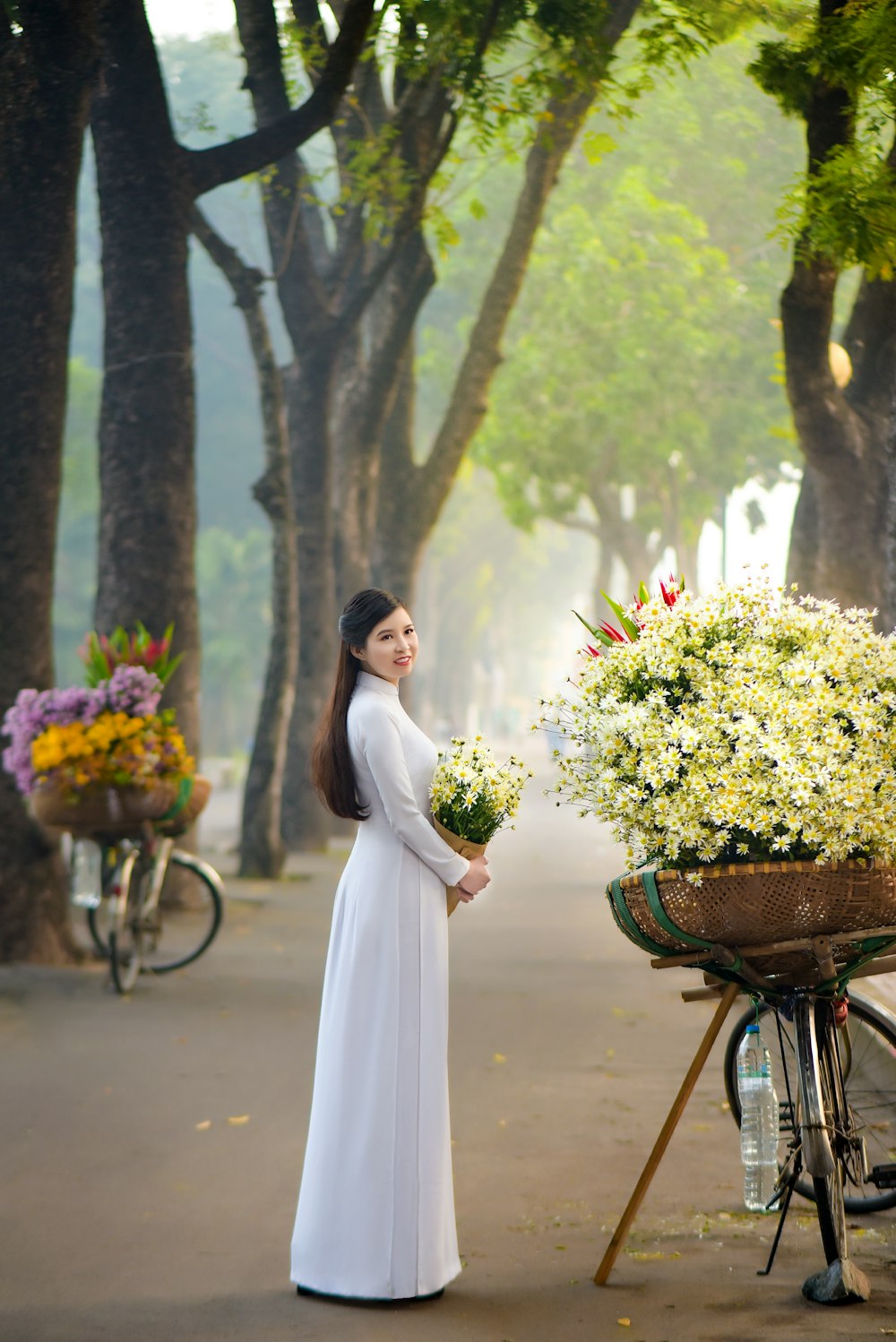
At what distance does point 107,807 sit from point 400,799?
18.0ft

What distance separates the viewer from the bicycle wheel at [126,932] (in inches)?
387

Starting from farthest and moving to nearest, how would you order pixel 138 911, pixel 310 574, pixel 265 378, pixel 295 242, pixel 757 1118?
1. pixel 310 574
2. pixel 295 242
3. pixel 265 378
4. pixel 138 911
5. pixel 757 1118

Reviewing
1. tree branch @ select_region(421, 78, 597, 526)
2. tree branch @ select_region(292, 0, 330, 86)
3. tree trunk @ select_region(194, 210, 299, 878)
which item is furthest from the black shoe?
tree branch @ select_region(421, 78, 597, 526)

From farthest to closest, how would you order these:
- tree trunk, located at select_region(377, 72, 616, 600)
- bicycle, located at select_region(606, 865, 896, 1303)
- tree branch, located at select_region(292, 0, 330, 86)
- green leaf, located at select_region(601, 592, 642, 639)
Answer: tree trunk, located at select_region(377, 72, 616, 600) → tree branch, located at select_region(292, 0, 330, 86) → green leaf, located at select_region(601, 592, 642, 639) → bicycle, located at select_region(606, 865, 896, 1303)

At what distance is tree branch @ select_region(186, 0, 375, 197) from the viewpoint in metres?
11.9

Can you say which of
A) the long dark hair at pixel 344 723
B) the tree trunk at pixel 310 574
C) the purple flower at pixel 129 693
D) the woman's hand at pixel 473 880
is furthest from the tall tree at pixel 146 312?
the woman's hand at pixel 473 880

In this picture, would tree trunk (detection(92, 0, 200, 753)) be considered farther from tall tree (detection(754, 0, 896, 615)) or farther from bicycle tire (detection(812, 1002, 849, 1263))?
bicycle tire (detection(812, 1002, 849, 1263))

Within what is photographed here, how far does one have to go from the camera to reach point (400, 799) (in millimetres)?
4816

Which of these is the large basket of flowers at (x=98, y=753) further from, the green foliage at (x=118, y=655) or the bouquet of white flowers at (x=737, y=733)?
the bouquet of white flowers at (x=737, y=733)

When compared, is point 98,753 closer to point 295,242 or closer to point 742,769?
point 742,769

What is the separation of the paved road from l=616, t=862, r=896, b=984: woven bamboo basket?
1.04 m

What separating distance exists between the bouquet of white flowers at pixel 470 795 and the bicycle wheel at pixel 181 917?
5.83 metres

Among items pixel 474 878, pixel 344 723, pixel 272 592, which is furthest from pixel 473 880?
pixel 272 592

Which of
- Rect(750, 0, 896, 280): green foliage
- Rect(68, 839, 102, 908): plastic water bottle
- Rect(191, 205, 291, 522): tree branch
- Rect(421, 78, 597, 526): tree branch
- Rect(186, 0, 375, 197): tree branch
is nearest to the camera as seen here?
Rect(750, 0, 896, 280): green foliage
